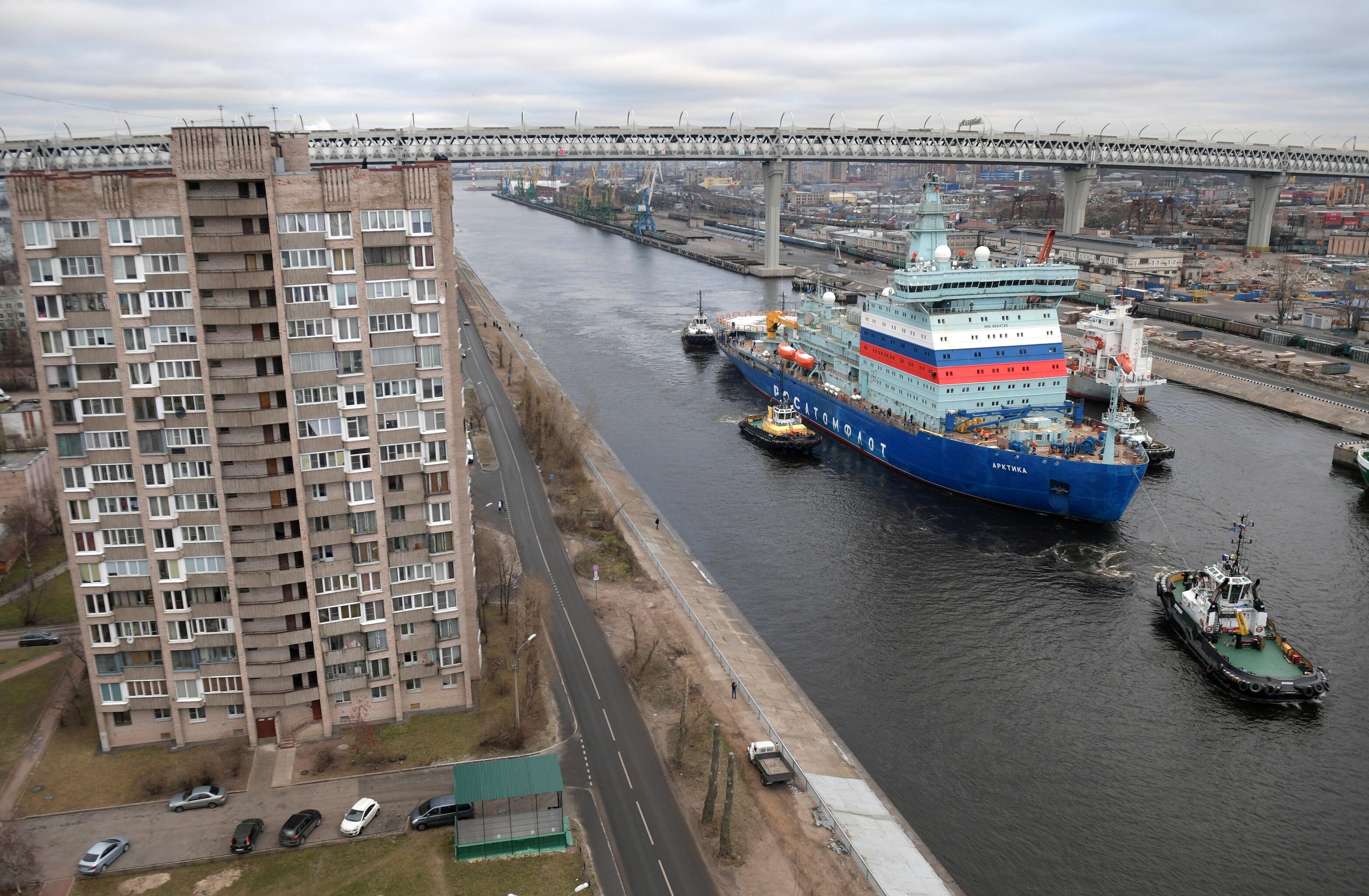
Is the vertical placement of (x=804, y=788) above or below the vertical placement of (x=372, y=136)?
below

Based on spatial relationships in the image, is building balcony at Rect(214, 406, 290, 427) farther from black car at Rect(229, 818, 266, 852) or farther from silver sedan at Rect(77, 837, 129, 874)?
silver sedan at Rect(77, 837, 129, 874)

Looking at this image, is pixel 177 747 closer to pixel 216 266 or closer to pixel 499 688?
pixel 499 688

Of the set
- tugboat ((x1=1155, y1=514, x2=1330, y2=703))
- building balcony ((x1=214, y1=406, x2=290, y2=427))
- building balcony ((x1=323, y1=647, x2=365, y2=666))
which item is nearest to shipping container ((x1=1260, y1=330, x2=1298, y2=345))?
tugboat ((x1=1155, y1=514, x2=1330, y2=703))

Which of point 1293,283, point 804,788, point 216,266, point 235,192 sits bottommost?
point 804,788

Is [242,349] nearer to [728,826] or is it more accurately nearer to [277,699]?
[277,699]

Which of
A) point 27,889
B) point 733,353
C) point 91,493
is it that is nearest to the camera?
point 27,889

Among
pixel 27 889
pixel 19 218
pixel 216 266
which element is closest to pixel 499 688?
pixel 27 889

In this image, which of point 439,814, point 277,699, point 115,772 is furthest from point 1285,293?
point 115,772
